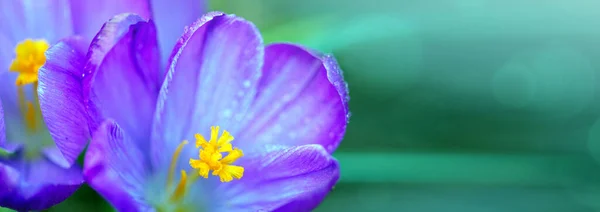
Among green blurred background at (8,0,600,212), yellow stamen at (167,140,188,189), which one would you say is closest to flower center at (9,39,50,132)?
yellow stamen at (167,140,188,189)

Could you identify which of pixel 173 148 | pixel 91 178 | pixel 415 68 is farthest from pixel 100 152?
pixel 415 68

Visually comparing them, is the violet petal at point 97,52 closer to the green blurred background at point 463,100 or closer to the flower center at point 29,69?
the flower center at point 29,69

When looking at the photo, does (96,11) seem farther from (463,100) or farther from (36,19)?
(463,100)

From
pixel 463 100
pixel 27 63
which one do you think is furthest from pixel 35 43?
pixel 463 100

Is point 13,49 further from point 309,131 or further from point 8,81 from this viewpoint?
point 309,131

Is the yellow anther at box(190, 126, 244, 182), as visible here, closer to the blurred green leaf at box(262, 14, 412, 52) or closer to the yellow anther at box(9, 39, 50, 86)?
the yellow anther at box(9, 39, 50, 86)

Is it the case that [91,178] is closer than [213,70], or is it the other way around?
[91,178]

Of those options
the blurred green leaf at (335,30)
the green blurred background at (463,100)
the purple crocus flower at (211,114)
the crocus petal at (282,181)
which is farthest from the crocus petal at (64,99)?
the green blurred background at (463,100)
